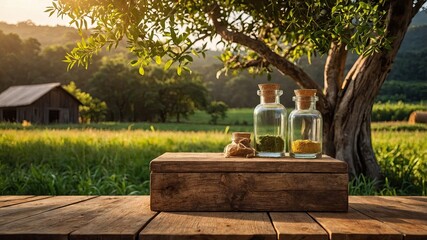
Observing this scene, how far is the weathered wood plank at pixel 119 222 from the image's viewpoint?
2133 mm

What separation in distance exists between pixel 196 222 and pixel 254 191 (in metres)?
0.50

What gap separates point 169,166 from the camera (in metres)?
2.78

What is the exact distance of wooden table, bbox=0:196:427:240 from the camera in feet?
7.04

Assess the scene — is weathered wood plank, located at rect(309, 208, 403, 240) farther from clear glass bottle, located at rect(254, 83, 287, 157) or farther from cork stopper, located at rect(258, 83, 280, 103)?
cork stopper, located at rect(258, 83, 280, 103)

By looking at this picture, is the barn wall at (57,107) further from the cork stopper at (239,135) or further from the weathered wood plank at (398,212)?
the weathered wood plank at (398,212)

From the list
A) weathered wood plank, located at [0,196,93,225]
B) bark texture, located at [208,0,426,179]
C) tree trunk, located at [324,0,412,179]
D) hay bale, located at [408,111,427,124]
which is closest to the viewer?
weathered wood plank, located at [0,196,93,225]

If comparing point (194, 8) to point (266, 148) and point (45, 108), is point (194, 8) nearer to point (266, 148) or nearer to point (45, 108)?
point (266, 148)

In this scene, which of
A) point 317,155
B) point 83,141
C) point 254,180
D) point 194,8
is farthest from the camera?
point 83,141

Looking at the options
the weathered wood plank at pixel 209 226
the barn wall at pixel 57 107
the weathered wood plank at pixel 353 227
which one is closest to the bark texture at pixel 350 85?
the weathered wood plank at pixel 353 227

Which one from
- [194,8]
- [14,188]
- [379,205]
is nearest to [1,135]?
[14,188]

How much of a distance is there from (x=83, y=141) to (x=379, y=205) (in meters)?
7.71

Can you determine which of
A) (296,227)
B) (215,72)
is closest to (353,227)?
(296,227)

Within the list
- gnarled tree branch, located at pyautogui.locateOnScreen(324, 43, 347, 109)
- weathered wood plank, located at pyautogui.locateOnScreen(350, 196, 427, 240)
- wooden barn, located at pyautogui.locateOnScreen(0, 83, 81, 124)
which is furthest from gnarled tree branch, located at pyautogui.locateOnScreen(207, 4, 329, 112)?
wooden barn, located at pyautogui.locateOnScreen(0, 83, 81, 124)

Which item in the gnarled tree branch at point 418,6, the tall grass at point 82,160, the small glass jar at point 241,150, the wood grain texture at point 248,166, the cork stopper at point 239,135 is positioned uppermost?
the gnarled tree branch at point 418,6
